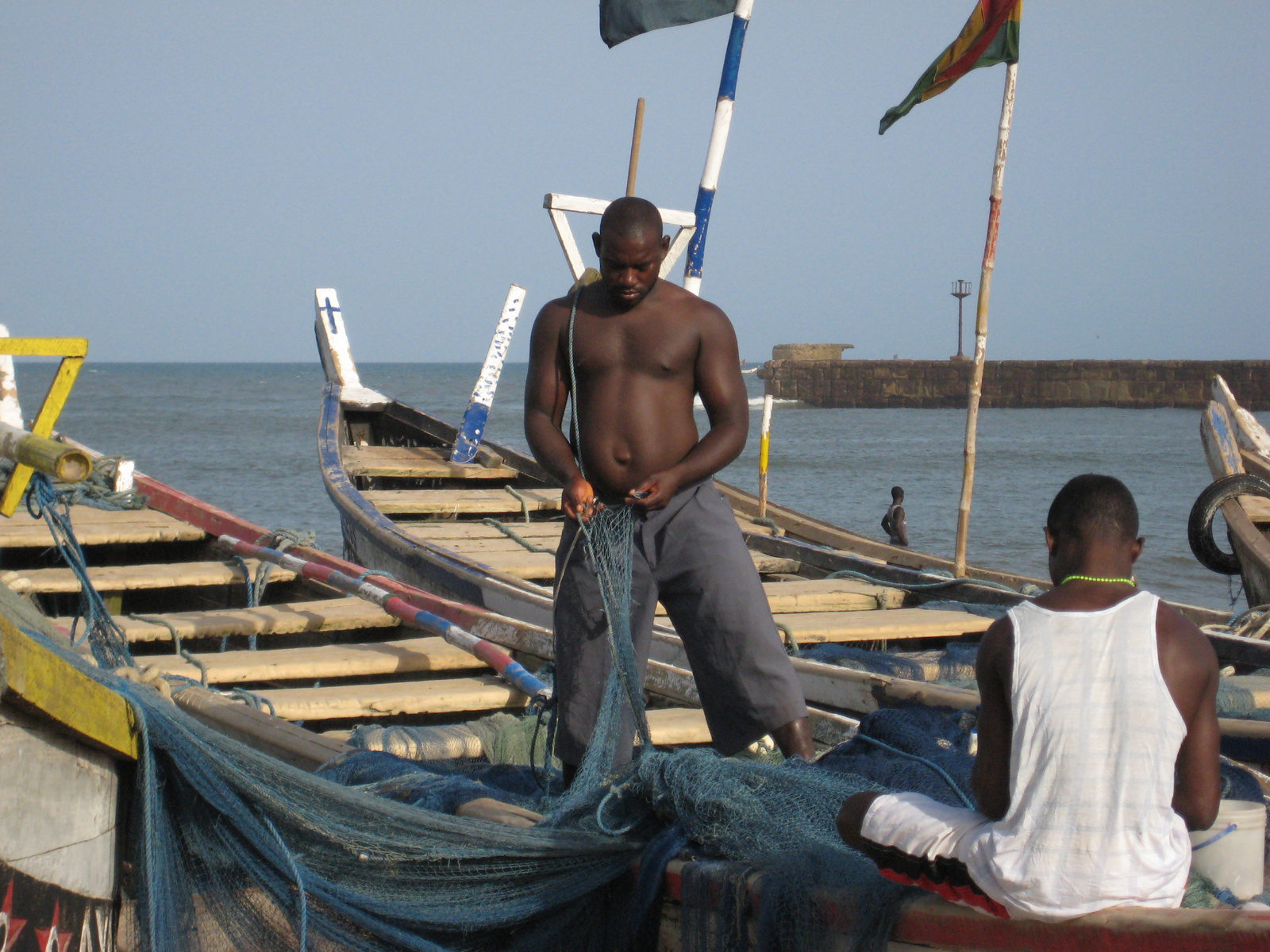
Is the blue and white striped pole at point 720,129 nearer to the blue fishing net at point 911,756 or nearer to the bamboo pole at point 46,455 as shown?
the blue fishing net at point 911,756

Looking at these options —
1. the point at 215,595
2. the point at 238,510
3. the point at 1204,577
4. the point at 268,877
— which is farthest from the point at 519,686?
the point at 238,510

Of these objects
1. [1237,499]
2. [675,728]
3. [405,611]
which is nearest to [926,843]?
[675,728]

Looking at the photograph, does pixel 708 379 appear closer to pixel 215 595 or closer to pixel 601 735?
pixel 601 735

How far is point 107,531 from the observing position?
20.3 feet

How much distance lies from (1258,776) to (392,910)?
6.84 feet

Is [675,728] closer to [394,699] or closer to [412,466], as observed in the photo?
[394,699]

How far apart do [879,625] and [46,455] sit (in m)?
3.51

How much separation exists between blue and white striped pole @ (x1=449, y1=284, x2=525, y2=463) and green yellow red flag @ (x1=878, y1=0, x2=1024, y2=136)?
3.56 m

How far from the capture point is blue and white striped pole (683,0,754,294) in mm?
5762

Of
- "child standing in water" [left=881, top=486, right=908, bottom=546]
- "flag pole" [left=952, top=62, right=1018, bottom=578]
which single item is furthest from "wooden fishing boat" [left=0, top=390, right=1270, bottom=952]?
"child standing in water" [left=881, top=486, right=908, bottom=546]

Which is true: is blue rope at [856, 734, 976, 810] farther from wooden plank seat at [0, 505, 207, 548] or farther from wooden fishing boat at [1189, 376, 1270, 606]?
wooden plank seat at [0, 505, 207, 548]

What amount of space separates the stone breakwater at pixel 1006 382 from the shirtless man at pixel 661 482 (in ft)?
148

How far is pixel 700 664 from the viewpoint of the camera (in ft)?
9.86

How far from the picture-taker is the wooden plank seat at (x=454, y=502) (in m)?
7.47
